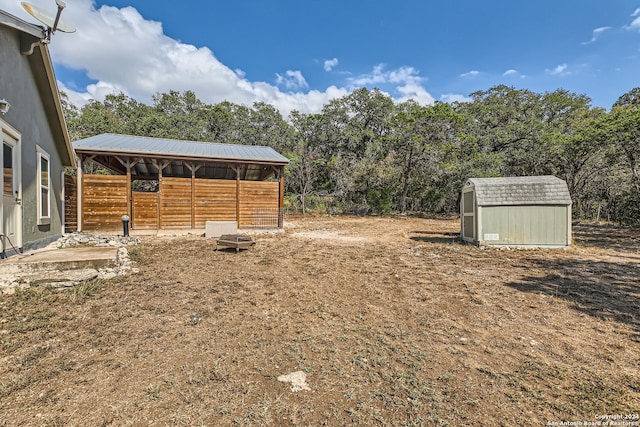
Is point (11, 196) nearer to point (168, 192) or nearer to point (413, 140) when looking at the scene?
point (168, 192)

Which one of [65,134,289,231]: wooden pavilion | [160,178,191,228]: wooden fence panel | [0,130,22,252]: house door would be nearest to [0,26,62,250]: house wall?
[0,130,22,252]: house door

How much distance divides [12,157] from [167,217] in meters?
6.51

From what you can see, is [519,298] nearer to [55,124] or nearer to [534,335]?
[534,335]

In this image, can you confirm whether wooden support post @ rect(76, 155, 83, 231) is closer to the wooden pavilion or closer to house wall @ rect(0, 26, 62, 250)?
the wooden pavilion

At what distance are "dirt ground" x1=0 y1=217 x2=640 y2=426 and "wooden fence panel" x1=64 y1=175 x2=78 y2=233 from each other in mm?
7121

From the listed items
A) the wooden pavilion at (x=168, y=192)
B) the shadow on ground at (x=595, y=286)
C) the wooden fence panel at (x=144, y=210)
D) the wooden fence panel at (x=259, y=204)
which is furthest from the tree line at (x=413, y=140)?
the wooden fence panel at (x=144, y=210)

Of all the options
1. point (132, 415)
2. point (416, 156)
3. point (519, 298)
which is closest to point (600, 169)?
point (416, 156)

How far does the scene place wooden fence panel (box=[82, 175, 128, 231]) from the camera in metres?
10.5

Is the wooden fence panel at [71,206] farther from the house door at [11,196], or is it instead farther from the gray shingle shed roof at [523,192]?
the gray shingle shed roof at [523,192]

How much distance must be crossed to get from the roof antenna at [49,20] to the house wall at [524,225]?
36.2 feet

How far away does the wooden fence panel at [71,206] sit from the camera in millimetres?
9984

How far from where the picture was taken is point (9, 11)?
4.73 m

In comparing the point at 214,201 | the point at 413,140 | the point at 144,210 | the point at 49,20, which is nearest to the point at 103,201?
the point at 144,210

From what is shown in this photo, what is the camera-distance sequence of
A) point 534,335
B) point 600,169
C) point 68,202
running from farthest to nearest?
1. point 600,169
2. point 68,202
3. point 534,335
